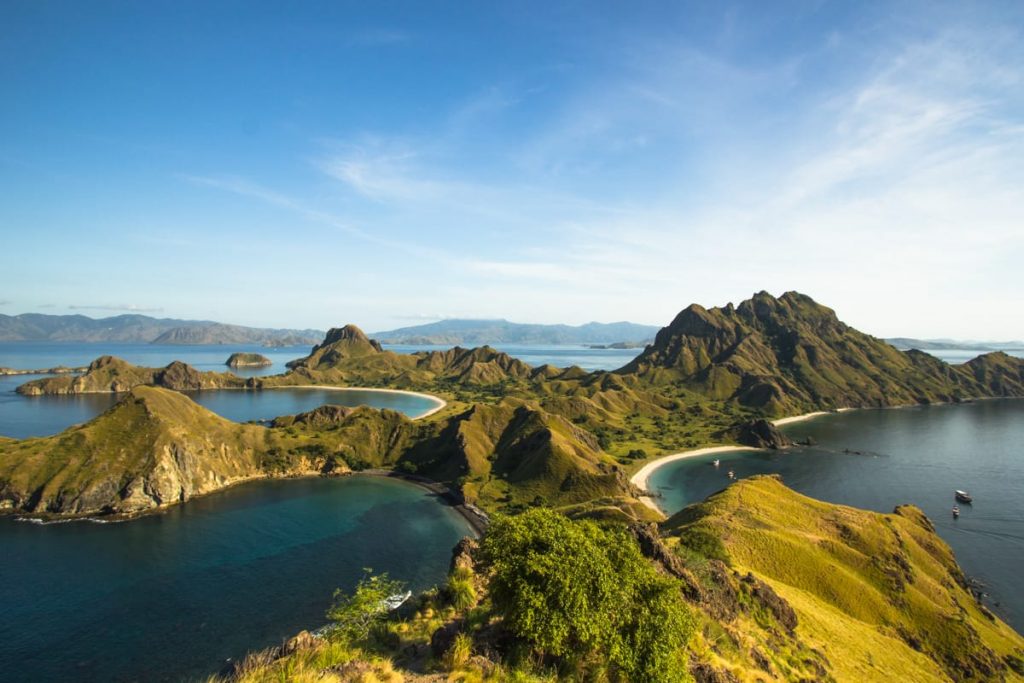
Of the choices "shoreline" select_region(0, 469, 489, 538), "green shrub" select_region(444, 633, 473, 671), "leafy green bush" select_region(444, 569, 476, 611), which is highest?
"green shrub" select_region(444, 633, 473, 671)

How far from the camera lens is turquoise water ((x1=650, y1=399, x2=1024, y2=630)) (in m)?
99.4

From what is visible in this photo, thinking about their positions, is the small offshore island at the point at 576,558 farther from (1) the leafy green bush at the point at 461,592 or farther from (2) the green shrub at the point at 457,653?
(1) the leafy green bush at the point at 461,592

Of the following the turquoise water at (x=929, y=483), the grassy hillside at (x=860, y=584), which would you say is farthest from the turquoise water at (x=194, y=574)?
the turquoise water at (x=929, y=483)

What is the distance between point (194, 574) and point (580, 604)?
83.6 m

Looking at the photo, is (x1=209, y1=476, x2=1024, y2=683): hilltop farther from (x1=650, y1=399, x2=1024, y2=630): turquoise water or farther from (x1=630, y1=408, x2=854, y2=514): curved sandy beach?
(x1=630, y1=408, x2=854, y2=514): curved sandy beach

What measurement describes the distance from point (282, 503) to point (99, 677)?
63209 mm

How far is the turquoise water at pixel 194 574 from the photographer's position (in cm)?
6234

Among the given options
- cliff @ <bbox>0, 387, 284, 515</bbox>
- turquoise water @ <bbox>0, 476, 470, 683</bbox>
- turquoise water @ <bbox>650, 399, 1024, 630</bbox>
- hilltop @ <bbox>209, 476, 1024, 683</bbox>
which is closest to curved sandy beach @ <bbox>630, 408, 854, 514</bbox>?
turquoise water @ <bbox>650, 399, 1024, 630</bbox>

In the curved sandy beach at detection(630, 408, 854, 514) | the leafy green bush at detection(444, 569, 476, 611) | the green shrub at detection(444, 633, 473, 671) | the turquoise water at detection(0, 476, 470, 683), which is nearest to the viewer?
the green shrub at detection(444, 633, 473, 671)

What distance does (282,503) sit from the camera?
120625 millimetres

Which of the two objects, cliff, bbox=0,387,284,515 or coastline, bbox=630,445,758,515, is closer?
cliff, bbox=0,387,284,515

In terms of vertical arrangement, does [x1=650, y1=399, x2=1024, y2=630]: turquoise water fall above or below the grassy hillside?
below

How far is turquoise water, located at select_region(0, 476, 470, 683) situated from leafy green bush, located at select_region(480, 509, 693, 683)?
50.7 meters

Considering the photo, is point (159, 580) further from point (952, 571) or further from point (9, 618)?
point (952, 571)
